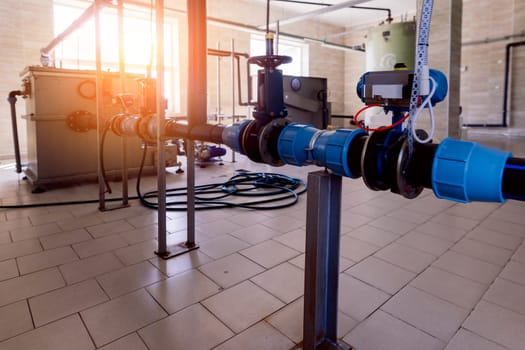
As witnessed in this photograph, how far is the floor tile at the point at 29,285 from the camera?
53.2 inches

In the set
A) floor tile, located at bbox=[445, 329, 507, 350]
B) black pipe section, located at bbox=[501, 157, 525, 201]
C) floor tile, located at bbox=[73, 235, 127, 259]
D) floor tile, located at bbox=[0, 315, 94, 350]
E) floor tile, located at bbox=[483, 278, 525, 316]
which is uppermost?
black pipe section, located at bbox=[501, 157, 525, 201]

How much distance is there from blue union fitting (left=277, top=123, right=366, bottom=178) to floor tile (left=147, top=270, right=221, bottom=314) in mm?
651

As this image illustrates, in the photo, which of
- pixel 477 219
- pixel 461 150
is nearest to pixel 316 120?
pixel 477 219

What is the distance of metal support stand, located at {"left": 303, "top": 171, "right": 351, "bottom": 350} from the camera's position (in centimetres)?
94

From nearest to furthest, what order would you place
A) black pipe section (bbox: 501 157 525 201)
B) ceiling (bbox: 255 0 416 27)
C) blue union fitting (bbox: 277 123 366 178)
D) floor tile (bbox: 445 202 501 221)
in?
black pipe section (bbox: 501 157 525 201)
blue union fitting (bbox: 277 123 366 178)
floor tile (bbox: 445 202 501 221)
ceiling (bbox: 255 0 416 27)

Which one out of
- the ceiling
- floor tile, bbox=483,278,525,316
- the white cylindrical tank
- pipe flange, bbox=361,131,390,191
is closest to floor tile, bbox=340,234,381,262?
floor tile, bbox=483,278,525,316

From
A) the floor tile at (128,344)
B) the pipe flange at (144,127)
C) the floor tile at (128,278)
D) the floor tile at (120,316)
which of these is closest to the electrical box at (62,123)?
the pipe flange at (144,127)

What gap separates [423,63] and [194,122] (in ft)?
3.16

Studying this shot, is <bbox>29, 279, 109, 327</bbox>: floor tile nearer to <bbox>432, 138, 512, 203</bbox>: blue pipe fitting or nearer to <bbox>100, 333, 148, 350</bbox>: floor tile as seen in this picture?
<bbox>100, 333, 148, 350</bbox>: floor tile

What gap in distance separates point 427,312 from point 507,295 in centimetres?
36

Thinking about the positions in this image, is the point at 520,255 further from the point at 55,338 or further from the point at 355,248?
the point at 55,338

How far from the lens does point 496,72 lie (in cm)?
742

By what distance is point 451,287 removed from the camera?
4.66 feet

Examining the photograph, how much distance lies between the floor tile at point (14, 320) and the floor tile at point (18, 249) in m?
0.50
